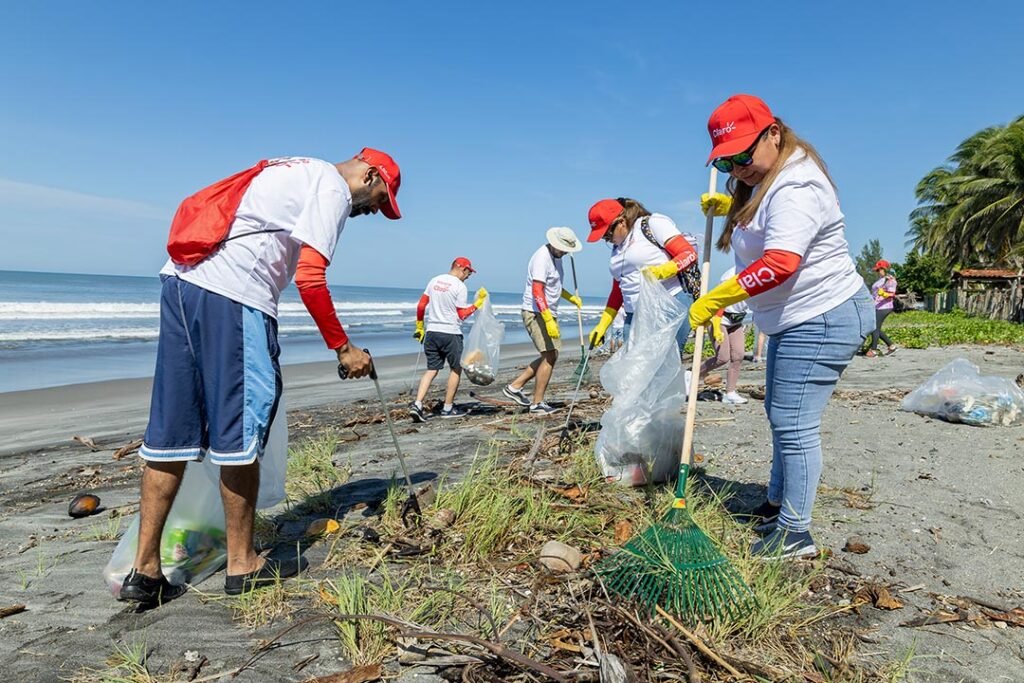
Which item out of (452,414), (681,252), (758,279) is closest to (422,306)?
(452,414)

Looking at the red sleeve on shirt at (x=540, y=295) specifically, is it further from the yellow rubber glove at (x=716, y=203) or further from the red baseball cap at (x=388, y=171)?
the red baseball cap at (x=388, y=171)

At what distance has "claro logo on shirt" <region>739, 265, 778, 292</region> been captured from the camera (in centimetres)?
246

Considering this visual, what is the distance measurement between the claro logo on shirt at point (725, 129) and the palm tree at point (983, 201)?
3036 cm

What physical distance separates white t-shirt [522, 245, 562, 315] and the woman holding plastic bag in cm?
359

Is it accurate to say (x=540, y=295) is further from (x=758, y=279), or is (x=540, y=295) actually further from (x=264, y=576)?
(x=264, y=576)

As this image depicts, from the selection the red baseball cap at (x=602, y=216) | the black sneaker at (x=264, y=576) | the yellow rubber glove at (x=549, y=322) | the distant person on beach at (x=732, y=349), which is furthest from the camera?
the distant person on beach at (x=732, y=349)

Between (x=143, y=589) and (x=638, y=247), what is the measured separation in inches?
138

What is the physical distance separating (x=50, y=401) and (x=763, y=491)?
30.6 ft

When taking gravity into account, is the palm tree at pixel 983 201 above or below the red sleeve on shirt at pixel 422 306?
above

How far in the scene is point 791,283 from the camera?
8.66 feet

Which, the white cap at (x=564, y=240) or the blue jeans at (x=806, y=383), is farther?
the white cap at (x=564, y=240)

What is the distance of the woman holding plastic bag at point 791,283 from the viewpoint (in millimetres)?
2475

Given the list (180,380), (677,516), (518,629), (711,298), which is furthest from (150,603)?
(711,298)

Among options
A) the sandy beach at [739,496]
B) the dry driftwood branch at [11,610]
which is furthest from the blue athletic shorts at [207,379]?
the dry driftwood branch at [11,610]
